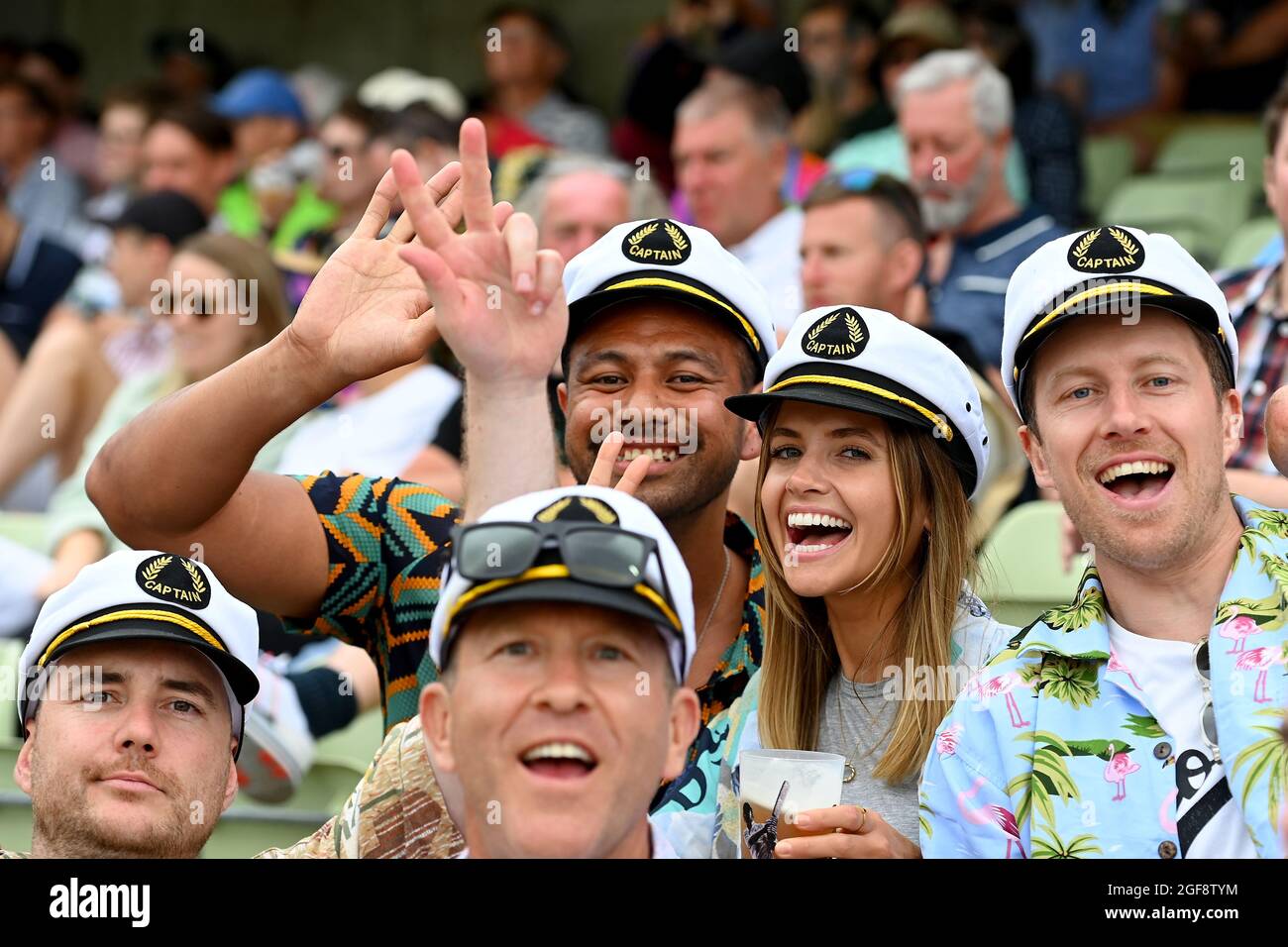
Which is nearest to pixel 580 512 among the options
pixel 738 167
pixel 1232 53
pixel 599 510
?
pixel 599 510

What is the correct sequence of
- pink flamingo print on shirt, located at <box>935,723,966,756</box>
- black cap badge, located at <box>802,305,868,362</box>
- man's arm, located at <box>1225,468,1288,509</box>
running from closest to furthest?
pink flamingo print on shirt, located at <box>935,723,966,756</box> → black cap badge, located at <box>802,305,868,362</box> → man's arm, located at <box>1225,468,1288,509</box>

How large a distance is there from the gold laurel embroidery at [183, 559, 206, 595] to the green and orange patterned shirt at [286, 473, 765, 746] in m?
0.33

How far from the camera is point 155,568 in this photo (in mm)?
2959

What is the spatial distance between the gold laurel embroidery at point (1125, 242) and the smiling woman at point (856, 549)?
399 mm

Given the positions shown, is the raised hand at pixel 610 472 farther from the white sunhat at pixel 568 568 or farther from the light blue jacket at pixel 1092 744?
the light blue jacket at pixel 1092 744

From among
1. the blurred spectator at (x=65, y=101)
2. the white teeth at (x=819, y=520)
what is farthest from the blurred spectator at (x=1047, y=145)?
the blurred spectator at (x=65, y=101)

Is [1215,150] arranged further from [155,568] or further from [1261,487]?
[155,568]

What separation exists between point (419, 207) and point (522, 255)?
17cm

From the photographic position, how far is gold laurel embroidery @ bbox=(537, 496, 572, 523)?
2.33 metres

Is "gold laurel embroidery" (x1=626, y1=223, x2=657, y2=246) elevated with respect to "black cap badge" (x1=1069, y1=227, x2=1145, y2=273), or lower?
elevated

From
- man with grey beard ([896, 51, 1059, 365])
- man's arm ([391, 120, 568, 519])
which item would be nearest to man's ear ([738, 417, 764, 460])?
man's arm ([391, 120, 568, 519])

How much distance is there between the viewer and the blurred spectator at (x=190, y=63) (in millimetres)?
10430

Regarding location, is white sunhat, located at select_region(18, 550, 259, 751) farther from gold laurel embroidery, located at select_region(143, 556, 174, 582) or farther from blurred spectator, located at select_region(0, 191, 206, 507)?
blurred spectator, located at select_region(0, 191, 206, 507)
